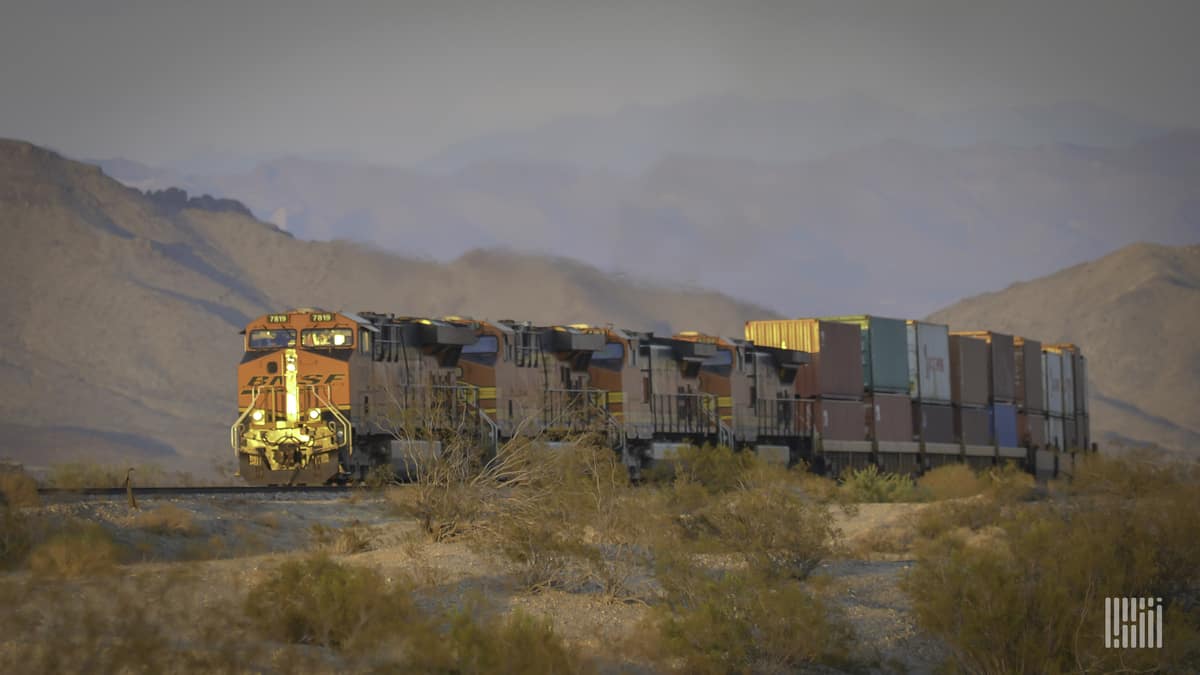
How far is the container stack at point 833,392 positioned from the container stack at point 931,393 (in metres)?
2.43

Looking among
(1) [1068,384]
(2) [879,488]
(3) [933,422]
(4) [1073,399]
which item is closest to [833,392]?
(3) [933,422]

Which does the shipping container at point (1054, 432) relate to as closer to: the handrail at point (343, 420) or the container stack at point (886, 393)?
the container stack at point (886, 393)

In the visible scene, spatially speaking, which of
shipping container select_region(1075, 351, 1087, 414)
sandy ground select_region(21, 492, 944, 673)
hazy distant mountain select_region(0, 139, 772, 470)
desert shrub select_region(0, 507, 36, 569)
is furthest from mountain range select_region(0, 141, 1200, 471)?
desert shrub select_region(0, 507, 36, 569)

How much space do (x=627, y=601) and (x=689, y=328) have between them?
95821 mm

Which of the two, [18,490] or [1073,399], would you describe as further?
[1073,399]

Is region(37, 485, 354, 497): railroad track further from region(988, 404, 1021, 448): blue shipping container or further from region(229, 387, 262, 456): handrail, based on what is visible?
region(988, 404, 1021, 448): blue shipping container

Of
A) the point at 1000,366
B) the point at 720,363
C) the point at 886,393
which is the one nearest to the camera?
the point at 720,363

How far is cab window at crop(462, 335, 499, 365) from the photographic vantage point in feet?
97.2

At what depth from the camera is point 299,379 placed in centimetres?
2670

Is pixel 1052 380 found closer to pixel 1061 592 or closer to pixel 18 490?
pixel 1061 592

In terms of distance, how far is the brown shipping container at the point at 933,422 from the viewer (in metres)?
41.8

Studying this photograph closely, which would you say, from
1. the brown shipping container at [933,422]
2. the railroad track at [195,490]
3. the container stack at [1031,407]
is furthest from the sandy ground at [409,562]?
the container stack at [1031,407]

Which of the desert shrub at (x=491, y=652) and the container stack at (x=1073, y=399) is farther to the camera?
the container stack at (x=1073, y=399)

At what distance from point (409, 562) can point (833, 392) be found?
2433 cm
